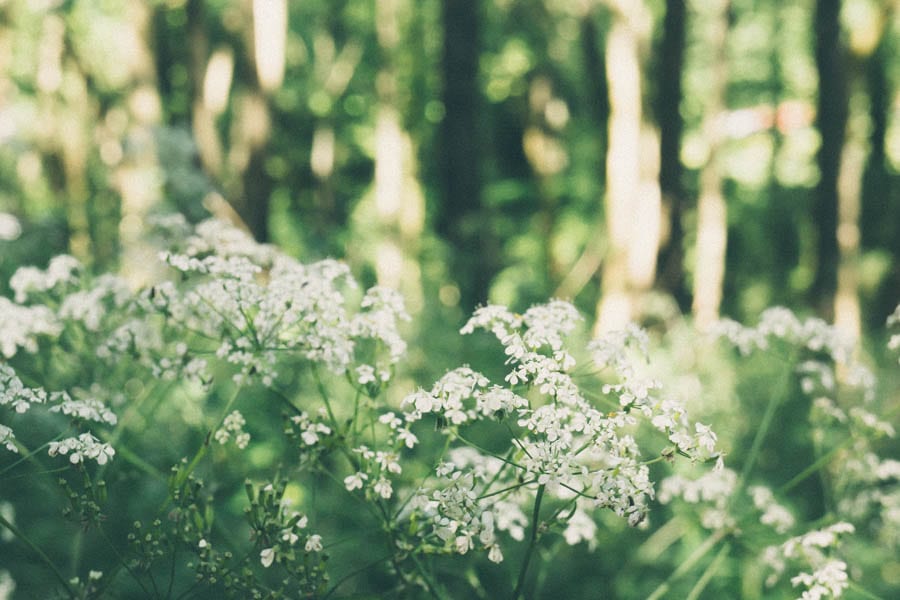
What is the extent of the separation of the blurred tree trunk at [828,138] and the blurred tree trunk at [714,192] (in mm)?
1286

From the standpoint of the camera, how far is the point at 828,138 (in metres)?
10.1

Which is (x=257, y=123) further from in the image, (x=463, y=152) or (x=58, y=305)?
(x=58, y=305)

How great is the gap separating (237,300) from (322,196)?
637 inches

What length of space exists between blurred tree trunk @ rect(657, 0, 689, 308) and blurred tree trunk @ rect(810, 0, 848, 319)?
2.04 metres

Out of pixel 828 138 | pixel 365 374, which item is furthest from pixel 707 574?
pixel 828 138

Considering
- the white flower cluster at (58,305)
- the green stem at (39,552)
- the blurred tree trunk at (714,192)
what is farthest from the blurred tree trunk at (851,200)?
the green stem at (39,552)

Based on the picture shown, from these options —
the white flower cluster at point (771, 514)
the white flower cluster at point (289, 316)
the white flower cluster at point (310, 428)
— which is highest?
the white flower cluster at point (289, 316)

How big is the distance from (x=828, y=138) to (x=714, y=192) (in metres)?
1.79

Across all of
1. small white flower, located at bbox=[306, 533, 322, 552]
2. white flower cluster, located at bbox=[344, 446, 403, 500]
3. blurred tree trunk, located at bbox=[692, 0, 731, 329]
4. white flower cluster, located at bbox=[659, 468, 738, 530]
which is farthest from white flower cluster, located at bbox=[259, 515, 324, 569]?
blurred tree trunk, located at bbox=[692, 0, 731, 329]

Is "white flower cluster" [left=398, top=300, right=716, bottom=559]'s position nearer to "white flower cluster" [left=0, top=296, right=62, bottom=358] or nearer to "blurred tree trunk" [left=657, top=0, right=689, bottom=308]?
"white flower cluster" [left=0, top=296, right=62, bottom=358]

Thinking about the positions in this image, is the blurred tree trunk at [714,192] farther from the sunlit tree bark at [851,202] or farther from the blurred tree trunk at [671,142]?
the sunlit tree bark at [851,202]

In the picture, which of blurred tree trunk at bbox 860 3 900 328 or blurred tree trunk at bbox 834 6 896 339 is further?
blurred tree trunk at bbox 860 3 900 328

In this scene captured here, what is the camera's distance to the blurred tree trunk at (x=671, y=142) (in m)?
11.2

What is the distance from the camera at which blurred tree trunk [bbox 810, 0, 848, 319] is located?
9711 millimetres
